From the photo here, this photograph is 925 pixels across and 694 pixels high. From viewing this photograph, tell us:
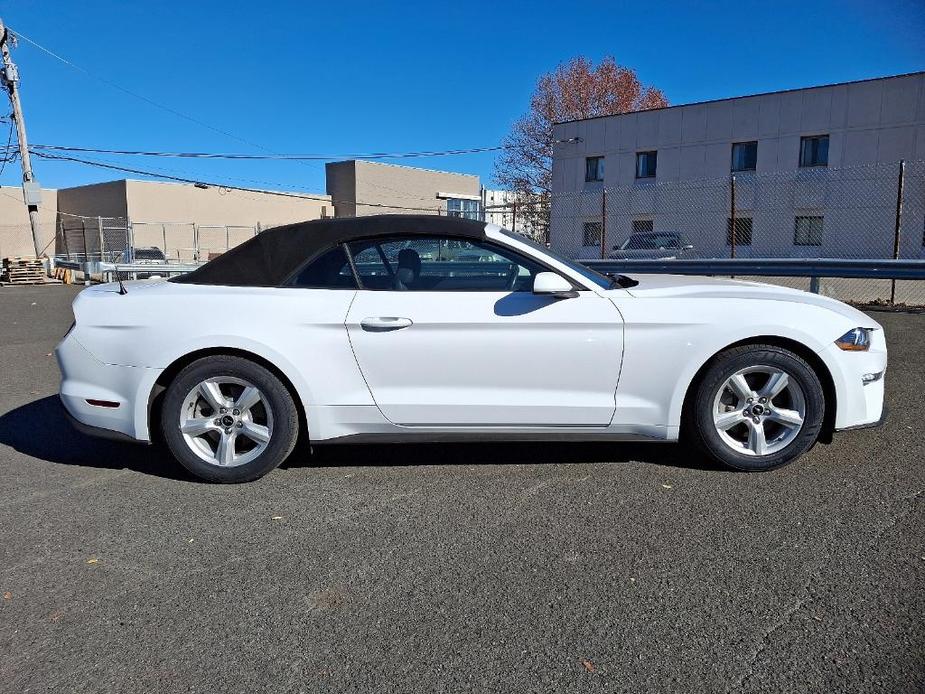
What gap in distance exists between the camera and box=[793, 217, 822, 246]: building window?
1009 inches

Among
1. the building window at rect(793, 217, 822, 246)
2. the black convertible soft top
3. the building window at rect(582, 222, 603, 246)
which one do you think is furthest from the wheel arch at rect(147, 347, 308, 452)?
the building window at rect(582, 222, 603, 246)

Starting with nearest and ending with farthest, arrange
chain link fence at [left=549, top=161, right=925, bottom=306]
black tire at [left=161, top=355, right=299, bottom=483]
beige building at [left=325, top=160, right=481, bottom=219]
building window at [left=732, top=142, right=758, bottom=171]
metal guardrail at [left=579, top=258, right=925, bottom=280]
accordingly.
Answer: black tire at [left=161, top=355, right=299, bottom=483] < metal guardrail at [left=579, top=258, right=925, bottom=280] < chain link fence at [left=549, top=161, right=925, bottom=306] < building window at [left=732, top=142, right=758, bottom=171] < beige building at [left=325, top=160, right=481, bottom=219]

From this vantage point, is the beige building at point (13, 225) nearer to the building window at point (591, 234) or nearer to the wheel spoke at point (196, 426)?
the building window at point (591, 234)

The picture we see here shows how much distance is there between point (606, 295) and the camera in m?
3.86

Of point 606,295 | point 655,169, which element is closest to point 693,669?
point 606,295

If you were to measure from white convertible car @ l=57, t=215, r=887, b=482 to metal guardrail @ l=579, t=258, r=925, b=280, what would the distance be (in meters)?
6.26

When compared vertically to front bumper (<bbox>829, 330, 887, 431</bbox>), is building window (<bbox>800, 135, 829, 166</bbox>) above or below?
above

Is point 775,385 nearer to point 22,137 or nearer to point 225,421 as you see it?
point 225,421

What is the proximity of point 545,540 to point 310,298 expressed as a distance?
1812 mm

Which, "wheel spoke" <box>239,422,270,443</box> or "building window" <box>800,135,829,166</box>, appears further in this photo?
"building window" <box>800,135,829,166</box>

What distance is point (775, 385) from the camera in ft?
12.7

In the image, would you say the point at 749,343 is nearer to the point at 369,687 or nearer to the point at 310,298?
the point at 310,298

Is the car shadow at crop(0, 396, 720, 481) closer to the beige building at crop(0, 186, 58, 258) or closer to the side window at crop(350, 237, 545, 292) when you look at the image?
the side window at crop(350, 237, 545, 292)

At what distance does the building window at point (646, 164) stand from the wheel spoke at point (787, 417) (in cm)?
2786
